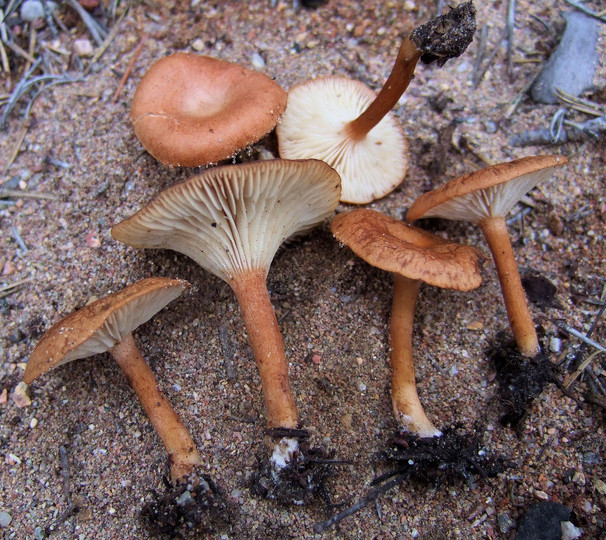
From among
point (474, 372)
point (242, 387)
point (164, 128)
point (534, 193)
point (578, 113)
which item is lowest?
point (474, 372)

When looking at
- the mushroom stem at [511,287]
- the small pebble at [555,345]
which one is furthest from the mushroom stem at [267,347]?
the small pebble at [555,345]

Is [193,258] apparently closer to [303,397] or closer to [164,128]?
[164,128]

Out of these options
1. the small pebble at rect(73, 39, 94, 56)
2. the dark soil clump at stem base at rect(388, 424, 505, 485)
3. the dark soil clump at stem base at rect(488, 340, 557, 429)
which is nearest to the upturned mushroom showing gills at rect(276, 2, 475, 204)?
the dark soil clump at stem base at rect(488, 340, 557, 429)

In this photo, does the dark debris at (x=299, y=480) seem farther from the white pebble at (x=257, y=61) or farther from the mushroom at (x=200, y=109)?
the white pebble at (x=257, y=61)

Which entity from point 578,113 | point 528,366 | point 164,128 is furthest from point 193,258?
point 578,113

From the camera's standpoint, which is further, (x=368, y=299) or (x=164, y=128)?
(x=368, y=299)

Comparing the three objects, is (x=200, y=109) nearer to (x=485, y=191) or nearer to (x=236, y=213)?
(x=236, y=213)

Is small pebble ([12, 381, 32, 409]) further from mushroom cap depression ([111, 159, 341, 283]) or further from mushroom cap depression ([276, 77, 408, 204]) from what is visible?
mushroom cap depression ([276, 77, 408, 204])
